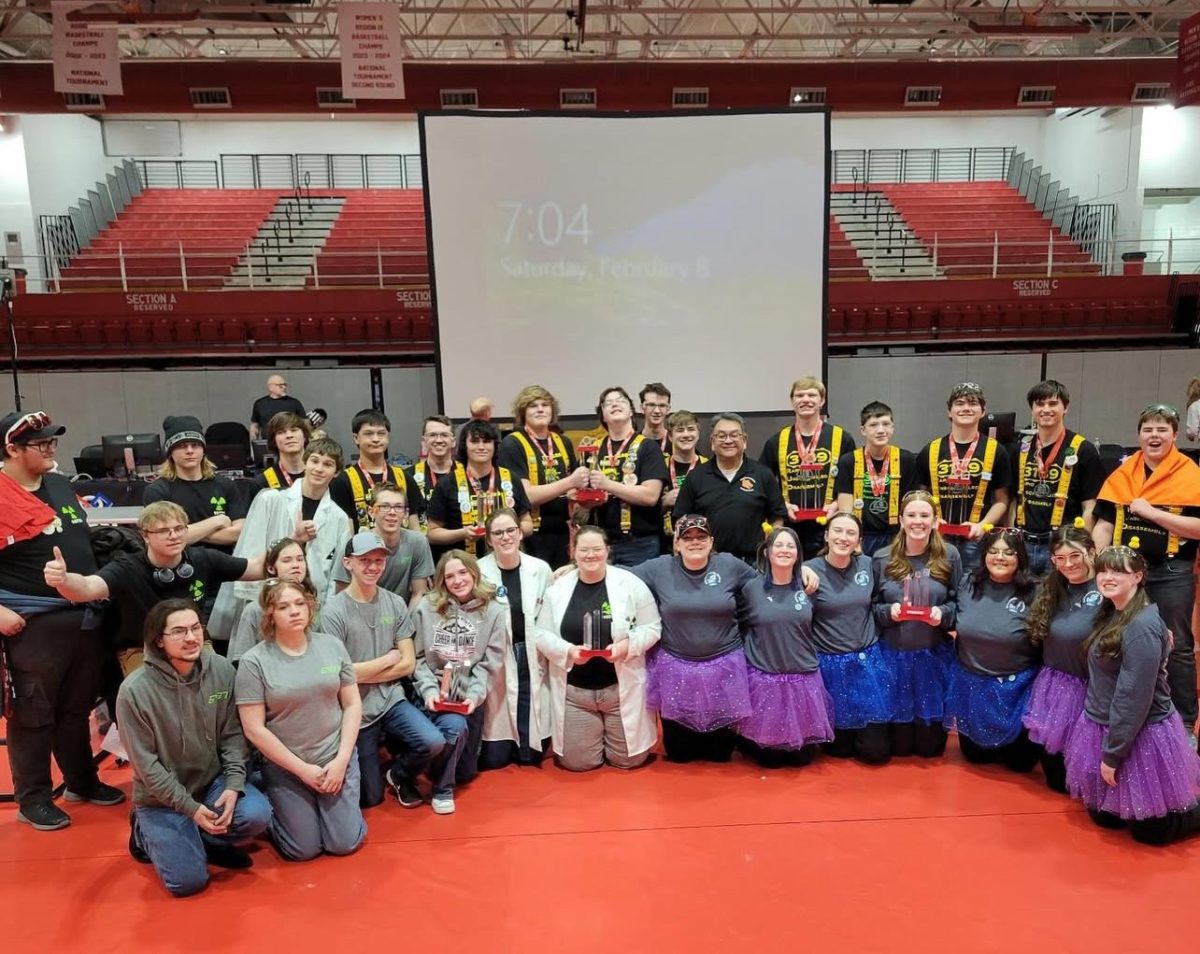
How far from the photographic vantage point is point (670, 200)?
8359mm

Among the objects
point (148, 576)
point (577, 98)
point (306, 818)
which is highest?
point (577, 98)

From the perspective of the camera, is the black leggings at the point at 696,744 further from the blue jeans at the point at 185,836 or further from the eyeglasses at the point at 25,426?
the eyeglasses at the point at 25,426

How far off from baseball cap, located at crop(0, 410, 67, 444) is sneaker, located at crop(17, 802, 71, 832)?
165 cm

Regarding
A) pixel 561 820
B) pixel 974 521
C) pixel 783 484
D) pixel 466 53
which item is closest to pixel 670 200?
pixel 783 484

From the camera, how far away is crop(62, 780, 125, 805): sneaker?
157 inches

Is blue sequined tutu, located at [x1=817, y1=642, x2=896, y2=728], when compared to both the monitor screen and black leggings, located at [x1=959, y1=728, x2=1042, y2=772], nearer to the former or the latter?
black leggings, located at [x1=959, y1=728, x2=1042, y2=772]

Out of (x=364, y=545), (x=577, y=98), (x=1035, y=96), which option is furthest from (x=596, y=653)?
(x=1035, y=96)

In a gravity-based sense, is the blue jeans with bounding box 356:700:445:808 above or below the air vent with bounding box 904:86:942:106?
below

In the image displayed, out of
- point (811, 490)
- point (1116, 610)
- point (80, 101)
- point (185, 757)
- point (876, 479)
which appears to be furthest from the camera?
point (80, 101)

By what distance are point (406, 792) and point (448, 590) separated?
0.95 meters

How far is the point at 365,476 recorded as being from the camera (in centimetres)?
477

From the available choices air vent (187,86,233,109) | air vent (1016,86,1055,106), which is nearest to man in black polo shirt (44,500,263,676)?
air vent (187,86,233,109)

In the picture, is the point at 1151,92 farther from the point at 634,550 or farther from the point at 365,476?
Answer: the point at 365,476

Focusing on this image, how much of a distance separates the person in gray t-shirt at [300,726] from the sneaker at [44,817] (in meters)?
1.07
